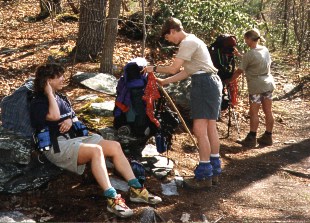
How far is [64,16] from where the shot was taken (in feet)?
43.2

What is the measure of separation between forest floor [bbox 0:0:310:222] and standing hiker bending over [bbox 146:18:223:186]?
618 mm

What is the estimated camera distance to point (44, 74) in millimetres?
5035

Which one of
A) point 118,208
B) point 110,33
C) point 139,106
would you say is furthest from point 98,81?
point 118,208

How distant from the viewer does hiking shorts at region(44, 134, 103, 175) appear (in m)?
5.01

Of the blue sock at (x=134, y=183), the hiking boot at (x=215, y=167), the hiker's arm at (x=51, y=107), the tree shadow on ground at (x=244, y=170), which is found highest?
the hiker's arm at (x=51, y=107)

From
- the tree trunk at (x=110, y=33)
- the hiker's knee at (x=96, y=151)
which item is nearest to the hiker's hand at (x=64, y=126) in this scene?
the hiker's knee at (x=96, y=151)

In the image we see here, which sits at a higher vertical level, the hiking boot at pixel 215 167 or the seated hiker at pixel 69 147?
the seated hiker at pixel 69 147

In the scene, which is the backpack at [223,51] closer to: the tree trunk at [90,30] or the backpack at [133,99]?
the backpack at [133,99]

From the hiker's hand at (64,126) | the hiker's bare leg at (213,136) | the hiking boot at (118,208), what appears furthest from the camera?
the hiker's bare leg at (213,136)

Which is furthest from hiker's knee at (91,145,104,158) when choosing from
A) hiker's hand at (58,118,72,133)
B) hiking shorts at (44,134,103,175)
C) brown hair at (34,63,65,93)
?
brown hair at (34,63,65,93)

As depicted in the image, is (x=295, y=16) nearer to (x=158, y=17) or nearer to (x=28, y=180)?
(x=158, y=17)

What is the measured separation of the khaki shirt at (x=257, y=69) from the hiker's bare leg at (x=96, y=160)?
3.75 m

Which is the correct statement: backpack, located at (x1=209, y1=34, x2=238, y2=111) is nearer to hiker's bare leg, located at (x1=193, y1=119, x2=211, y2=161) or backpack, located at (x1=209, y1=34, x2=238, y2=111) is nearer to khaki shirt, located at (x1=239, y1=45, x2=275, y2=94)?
khaki shirt, located at (x1=239, y1=45, x2=275, y2=94)

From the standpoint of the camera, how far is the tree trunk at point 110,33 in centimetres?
873
